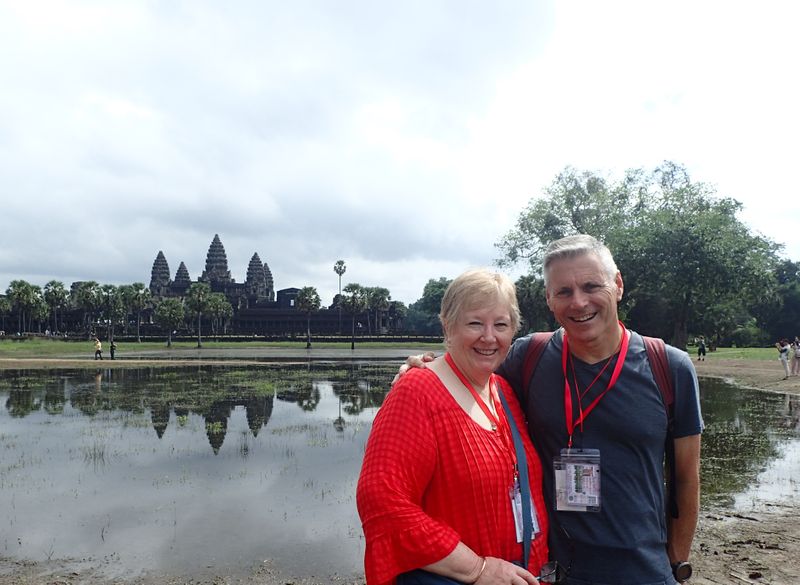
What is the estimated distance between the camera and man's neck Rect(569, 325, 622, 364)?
2.71 meters

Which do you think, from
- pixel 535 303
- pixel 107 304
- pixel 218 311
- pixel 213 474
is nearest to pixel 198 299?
pixel 218 311

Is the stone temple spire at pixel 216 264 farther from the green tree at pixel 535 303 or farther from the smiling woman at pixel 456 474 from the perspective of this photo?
the smiling woman at pixel 456 474

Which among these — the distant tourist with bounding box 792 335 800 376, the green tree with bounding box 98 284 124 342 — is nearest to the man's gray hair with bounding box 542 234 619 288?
the distant tourist with bounding box 792 335 800 376

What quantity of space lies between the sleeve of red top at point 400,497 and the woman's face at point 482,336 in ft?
0.99

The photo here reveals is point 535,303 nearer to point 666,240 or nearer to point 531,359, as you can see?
point 666,240

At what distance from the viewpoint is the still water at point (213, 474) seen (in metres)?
6.63

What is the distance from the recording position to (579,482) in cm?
259

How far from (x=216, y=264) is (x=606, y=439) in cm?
12232

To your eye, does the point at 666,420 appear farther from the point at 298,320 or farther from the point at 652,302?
the point at 298,320

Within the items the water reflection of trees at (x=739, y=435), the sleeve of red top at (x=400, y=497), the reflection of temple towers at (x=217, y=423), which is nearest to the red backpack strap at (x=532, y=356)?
the sleeve of red top at (x=400, y=497)

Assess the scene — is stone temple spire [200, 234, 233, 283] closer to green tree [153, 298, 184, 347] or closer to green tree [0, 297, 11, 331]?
green tree [0, 297, 11, 331]

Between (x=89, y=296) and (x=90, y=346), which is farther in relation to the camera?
(x=89, y=296)

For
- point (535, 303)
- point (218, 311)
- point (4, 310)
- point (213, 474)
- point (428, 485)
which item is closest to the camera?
point (428, 485)

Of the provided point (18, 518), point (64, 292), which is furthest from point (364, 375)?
point (64, 292)
